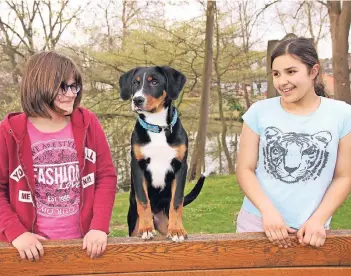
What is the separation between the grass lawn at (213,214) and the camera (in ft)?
19.9

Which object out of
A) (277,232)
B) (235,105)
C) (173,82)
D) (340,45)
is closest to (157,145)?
(173,82)

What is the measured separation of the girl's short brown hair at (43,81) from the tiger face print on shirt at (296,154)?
1075 millimetres

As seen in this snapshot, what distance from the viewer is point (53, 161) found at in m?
2.24

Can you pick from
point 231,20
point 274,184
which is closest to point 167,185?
point 274,184

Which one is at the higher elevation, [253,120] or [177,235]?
[253,120]

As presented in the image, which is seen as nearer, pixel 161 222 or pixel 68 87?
pixel 68 87

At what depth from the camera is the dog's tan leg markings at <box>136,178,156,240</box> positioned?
2.17 metres

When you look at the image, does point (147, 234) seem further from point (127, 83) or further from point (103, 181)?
point (127, 83)

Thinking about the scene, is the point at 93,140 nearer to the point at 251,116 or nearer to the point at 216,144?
the point at 251,116

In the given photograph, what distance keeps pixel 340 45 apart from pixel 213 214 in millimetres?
5135

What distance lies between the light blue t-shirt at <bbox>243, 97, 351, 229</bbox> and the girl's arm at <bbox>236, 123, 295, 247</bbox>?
0.05m

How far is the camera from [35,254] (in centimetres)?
196

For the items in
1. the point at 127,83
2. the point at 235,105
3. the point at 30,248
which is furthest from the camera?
the point at 235,105

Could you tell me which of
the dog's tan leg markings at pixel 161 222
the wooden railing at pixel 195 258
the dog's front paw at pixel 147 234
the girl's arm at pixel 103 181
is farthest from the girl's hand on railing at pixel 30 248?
the dog's tan leg markings at pixel 161 222
